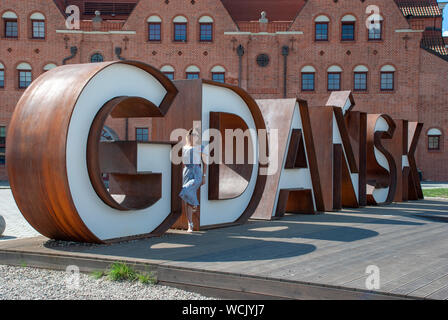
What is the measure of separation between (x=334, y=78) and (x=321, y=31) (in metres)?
2.70

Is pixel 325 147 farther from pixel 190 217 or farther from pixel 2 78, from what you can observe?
pixel 2 78

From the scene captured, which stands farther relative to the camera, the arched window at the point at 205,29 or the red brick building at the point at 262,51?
the arched window at the point at 205,29

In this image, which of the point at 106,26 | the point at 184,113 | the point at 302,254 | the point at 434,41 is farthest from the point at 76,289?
the point at 434,41

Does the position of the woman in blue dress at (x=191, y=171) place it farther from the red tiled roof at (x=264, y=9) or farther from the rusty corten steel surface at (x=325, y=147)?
the red tiled roof at (x=264, y=9)

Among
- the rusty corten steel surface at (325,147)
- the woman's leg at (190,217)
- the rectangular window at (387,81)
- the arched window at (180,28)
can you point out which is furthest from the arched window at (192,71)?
the woman's leg at (190,217)

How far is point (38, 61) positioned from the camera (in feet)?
105

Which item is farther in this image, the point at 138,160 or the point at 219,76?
the point at 219,76

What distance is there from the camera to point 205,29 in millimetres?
32344

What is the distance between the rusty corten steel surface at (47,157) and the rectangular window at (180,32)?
25.1 m

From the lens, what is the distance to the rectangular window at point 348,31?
32.1 meters

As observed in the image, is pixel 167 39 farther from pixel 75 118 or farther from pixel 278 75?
pixel 75 118

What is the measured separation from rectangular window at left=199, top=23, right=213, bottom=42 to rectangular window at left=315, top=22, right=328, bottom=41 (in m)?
5.82

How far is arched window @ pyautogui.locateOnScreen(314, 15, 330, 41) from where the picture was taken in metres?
32.2
